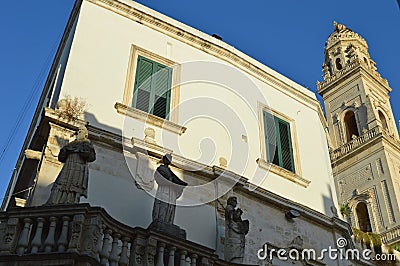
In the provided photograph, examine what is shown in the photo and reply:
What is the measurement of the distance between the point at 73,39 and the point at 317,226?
8.11m

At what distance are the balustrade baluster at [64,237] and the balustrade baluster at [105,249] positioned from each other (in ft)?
2.00

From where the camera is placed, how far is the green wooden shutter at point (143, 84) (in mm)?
12416

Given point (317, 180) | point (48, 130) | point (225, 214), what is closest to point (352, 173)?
point (317, 180)

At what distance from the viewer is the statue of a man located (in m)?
9.65

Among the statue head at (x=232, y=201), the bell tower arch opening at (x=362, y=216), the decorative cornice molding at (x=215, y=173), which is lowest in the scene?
the statue head at (x=232, y=201)

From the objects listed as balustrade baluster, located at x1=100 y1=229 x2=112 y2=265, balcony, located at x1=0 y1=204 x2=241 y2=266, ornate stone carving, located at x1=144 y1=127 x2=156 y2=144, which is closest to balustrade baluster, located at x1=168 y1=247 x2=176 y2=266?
balcony, located at x1=0 y1=204 x2=241 y2=266

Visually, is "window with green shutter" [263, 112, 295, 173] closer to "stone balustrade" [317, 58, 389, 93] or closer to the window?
"stone balustrade" [317, 58, 389, 93]

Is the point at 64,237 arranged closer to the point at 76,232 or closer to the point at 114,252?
the point at 76,232

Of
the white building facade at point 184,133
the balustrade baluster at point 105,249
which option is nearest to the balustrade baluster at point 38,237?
the balustrade baluster at point 105,249

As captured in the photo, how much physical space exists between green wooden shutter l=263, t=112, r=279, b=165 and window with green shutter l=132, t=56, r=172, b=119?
10.6 ft

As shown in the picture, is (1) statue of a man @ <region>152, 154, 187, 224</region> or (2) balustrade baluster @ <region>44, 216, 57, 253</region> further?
(1) statue of a man @ <region>152, 154, 187, 224</region>

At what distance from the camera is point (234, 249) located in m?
11.1

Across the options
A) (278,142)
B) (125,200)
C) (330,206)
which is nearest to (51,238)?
(125,200)

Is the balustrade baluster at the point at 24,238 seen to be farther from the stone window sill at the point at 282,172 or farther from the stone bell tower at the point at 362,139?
the stone bell tower at the point at 362,139
